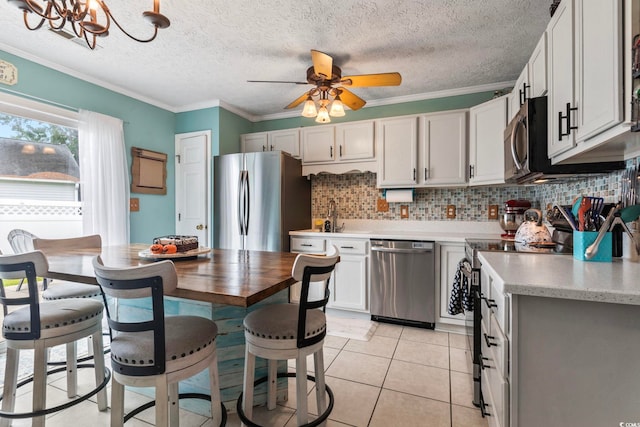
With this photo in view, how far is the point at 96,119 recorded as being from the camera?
2936mm

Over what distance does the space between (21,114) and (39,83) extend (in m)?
0.31

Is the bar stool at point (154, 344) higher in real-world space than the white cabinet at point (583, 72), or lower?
lower

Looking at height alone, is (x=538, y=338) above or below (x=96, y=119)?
below

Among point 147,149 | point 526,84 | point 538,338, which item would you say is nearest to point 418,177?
point 526,84

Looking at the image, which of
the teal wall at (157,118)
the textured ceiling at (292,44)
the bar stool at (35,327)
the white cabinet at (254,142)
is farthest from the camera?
the white cabinet at (254,142)

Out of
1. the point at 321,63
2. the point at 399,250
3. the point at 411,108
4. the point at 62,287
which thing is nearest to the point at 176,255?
the point at 62,287

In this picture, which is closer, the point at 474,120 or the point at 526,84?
the point at 526,84

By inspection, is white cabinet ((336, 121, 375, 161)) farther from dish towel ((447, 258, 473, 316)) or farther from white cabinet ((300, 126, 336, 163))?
dish towel ((447, 258, 473, 316))

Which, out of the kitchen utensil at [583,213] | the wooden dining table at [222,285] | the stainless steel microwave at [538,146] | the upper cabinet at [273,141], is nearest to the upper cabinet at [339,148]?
the upper cabinet at [273,141]

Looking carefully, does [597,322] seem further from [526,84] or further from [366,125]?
[366,125]

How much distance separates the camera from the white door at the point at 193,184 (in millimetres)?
3711

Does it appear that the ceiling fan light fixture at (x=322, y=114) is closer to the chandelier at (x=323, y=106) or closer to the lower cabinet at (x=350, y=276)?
the chandelier at (x=323, y=106)

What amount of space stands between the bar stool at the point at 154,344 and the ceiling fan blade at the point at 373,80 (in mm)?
1907

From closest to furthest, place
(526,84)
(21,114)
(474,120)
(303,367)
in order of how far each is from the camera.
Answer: (303,367)
(526,84)
(21,114)
(474,120)
